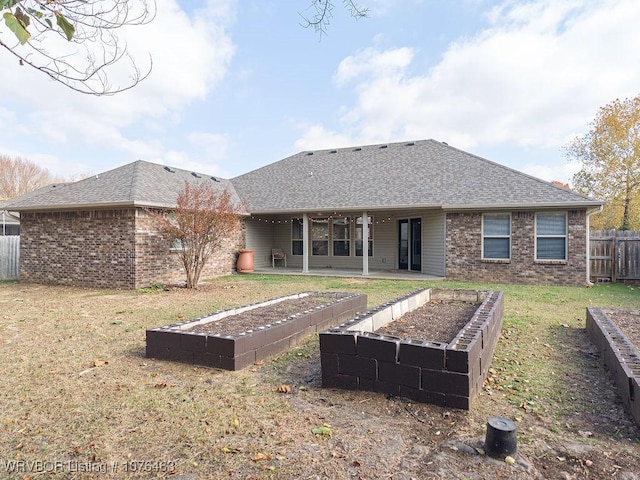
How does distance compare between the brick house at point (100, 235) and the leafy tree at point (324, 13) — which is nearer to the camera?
the leafy tree at point (324, 13)

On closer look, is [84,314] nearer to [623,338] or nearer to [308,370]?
[308,370]

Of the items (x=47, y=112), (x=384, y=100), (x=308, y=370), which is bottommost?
(x=308, y=370)

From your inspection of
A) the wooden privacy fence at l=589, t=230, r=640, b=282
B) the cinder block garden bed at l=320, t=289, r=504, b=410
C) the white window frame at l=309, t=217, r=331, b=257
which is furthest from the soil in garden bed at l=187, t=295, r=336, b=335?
the wooden privacy fence at l=589, t=230, r=640, b=282

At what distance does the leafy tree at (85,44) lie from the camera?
93.5 inches

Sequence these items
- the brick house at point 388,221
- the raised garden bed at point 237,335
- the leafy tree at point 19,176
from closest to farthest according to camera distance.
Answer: the raised garden bed at point 237,335 → the brick house at point 388,221 → the leafy tree at point 19,176

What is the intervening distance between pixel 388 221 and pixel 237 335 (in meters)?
12.4

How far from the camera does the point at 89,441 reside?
287 cm

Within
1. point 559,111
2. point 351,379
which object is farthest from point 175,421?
point 559,111

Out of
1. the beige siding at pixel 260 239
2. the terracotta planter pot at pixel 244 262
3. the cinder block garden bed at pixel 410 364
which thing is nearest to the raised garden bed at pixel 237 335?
the cinder block garden bed at pixel 410 364

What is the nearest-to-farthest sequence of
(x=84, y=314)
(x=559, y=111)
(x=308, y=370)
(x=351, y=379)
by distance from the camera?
(x=351, y=379), (x=308, y=370), (x=84, y=314), (x=559, y=111)

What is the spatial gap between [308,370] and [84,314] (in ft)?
17.4

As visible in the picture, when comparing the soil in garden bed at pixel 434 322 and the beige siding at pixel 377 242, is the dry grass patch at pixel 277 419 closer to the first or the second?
the soil in garden bed at pixel 434 322

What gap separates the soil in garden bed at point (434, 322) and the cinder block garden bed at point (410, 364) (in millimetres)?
553

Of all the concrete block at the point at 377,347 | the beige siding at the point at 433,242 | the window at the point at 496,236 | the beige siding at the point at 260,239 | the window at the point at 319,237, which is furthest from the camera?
the window at the point at 319,237
